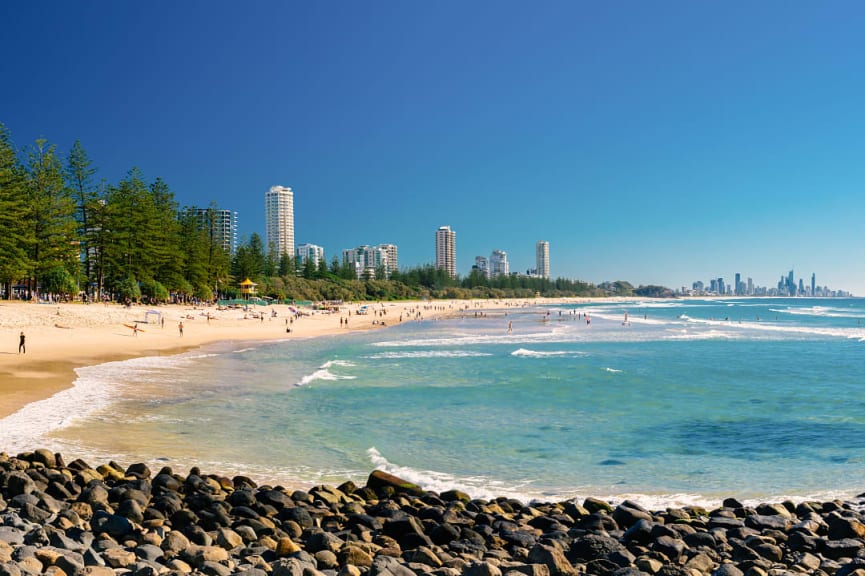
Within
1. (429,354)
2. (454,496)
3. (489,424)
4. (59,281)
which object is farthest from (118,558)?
(59,281)

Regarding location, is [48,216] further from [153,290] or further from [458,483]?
[458,483]

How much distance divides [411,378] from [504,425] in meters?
8.23

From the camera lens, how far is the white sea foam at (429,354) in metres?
30.2

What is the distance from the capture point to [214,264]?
74.9 metres

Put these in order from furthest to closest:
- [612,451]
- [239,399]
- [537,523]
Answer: [239,399]
[612,451]
[537,523]

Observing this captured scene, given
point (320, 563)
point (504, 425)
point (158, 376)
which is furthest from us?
point (158, 376)

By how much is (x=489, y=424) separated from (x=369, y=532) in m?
8.26

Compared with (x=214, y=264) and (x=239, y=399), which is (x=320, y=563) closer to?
(x=239, y=399)

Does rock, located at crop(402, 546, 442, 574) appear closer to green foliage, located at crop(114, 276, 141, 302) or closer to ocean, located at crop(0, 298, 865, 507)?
ocean, located at crop(0, 298, 865, 507)

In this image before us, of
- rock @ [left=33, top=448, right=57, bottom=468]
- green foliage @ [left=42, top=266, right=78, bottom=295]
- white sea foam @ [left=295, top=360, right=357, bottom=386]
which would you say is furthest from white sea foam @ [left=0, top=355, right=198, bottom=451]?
green foliage @ [left=42, top=266, right=78, bottom=295]

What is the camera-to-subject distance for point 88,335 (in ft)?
108

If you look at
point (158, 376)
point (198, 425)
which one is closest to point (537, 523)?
point (198, 425)

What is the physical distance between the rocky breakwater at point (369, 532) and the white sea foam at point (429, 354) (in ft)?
70.7

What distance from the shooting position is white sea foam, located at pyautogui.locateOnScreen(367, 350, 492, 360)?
99.1 feet
